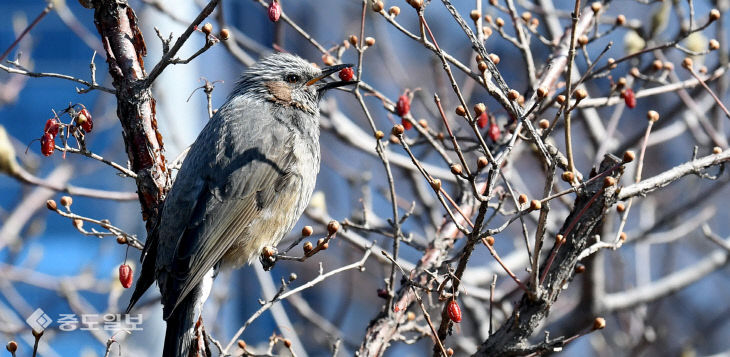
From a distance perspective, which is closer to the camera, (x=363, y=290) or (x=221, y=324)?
(x=221, y=324)

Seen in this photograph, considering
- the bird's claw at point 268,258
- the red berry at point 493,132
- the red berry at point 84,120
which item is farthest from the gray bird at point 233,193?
the red berry at point 493,132

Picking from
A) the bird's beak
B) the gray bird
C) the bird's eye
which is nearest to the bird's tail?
the gray bird

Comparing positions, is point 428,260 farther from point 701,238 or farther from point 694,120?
point 701,238

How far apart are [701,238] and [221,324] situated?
5.15m

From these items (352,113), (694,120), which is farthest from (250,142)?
(352,113)

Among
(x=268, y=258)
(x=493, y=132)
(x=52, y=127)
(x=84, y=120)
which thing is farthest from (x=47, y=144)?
(x=493, y=132)

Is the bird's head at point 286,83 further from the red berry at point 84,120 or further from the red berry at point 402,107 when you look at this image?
the red berry at point 84,120

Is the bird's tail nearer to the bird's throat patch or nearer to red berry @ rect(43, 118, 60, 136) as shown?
red berry @ rect(43, 118, 60, 136)

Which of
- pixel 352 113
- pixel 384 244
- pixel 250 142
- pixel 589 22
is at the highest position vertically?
pixel 352 113

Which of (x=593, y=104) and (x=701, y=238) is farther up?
(x=701, y=238)

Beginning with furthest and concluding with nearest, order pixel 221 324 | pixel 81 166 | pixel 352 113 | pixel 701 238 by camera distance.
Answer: pixel 352 113, pixel 701 238, pixel 81 166, pixel 221 324

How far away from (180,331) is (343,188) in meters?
6.50

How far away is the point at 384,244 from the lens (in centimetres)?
566

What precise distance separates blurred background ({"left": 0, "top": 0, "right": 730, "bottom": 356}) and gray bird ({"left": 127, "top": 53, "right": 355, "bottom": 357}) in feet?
2.09
